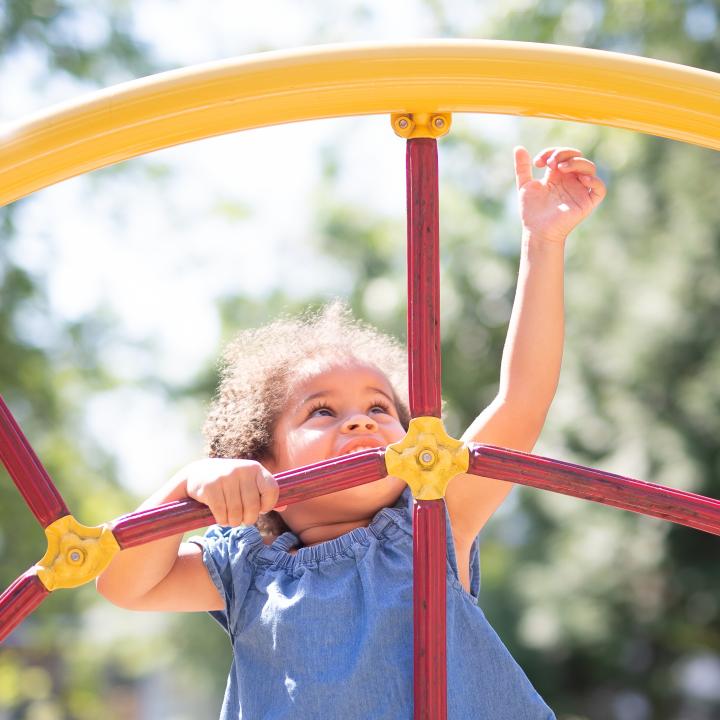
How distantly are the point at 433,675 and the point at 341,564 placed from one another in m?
0.24

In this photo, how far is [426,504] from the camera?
1016 mm

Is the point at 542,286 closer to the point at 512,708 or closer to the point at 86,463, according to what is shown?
the point at 512,708

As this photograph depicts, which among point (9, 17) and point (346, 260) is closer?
point (9, 17)

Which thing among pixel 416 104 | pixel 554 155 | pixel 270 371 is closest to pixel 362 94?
pixel 416 104

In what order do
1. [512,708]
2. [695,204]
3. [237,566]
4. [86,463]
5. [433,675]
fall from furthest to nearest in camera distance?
[86,463] → [695,204] → [237,566] → [512,708] → [433,675]

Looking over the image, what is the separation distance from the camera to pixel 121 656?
11.8 meters

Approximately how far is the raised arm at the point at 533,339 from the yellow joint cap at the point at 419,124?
0.20 metres

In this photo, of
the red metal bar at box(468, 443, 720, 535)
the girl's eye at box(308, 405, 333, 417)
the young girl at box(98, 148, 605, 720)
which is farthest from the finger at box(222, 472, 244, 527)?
the girl's eye at box(308, 405, 333, 417)

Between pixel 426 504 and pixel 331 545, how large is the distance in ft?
0.84

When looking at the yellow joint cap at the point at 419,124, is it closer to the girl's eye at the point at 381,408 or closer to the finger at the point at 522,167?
Result: the finger at the point at 522,167

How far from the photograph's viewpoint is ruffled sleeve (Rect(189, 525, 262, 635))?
125 cm

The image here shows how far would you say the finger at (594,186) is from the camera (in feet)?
4.09

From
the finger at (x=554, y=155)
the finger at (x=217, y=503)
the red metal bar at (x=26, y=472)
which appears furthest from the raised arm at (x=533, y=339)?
the red metal bar at (x=26, y=472)

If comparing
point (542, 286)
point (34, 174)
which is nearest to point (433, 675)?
point (542, 286)
